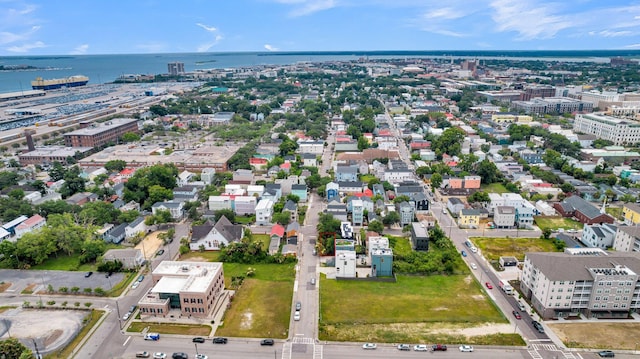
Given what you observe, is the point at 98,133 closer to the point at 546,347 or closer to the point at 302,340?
the point at 302,340

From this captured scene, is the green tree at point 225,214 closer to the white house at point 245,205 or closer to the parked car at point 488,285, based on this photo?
the white house at point 245,205

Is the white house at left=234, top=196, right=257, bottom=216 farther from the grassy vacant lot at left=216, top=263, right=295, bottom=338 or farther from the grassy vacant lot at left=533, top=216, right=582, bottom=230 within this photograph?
the grassy vacant lot at left=533, top=216, right=582, bottom=230

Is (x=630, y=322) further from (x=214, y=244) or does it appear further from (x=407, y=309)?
(x=214, y=244)

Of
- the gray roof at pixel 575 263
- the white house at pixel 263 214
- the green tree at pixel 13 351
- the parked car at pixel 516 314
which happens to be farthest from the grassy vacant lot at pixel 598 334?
the green tree at pixel 13 351

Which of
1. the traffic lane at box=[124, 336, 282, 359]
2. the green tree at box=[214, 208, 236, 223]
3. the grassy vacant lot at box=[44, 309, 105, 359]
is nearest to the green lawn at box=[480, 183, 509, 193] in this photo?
the green tree at box=[214, 208, 236, 223]

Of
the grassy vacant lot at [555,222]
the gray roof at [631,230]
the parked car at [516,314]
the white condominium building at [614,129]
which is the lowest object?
the parked car at [516,314]

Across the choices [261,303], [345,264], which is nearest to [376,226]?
[345,264]
